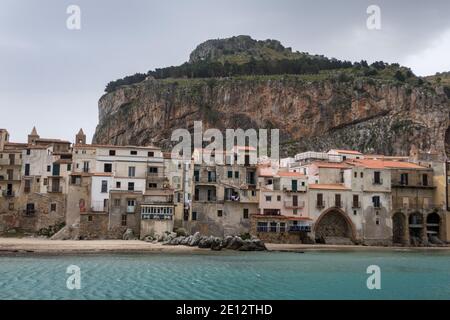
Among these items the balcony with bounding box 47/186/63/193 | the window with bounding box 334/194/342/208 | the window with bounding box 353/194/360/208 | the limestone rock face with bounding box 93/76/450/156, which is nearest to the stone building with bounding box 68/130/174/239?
the balcony with bounding box 47/186/63/193

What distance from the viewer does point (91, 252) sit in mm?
52812

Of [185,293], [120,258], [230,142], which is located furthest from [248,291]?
[230,142]

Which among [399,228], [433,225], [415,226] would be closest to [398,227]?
[399,228]

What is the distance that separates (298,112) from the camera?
440 ft

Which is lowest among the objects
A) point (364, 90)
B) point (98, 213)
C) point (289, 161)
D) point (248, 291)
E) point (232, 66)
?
point (248, 291)

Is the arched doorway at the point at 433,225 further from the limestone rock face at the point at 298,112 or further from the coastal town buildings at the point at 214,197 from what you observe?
the limestone rock face at the point at 298,112

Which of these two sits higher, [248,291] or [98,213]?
[98,213]

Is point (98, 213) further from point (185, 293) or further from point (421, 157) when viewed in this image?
point (421, 157)

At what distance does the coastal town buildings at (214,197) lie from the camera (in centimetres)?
6550

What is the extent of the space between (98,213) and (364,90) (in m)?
85.8

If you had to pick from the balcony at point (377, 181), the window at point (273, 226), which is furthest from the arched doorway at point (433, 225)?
the window at point (273, 226)

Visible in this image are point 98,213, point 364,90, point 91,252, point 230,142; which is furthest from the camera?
point 364,90

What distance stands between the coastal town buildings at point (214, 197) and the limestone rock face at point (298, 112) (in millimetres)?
47742

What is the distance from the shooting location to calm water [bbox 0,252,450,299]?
2936cm
